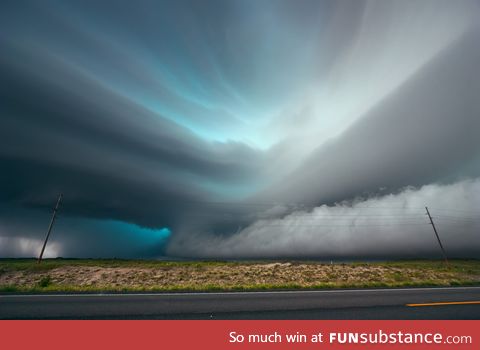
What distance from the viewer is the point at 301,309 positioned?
30.7ft
